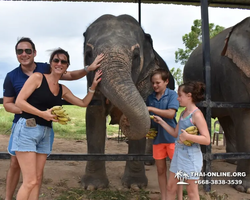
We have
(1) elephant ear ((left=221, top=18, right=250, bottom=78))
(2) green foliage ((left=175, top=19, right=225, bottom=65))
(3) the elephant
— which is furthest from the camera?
(2) green foliage ((left=175, top=19, right=225, bottom=65))

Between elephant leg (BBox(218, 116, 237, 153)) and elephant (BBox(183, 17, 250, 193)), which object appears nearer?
elephant (BBox(183, 17, 250, 193))

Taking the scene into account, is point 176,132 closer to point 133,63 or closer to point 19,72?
point 133,63

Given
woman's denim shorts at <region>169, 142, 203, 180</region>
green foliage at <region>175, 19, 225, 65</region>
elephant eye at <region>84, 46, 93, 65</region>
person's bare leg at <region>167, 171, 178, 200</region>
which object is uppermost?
green foliage at <region>175, 19, 225, 65</region>

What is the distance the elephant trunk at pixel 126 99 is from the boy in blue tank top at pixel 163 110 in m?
0.29

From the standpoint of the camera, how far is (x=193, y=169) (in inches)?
107

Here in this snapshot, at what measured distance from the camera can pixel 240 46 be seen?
3.97 m

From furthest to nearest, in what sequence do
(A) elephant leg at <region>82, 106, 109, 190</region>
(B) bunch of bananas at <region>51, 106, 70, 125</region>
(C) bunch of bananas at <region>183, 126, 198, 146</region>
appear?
(A) elephant leg at <region>82, 106, 109, 190</region> → (C) bunch of bananas at <region>183, 126, 198, 146</region> → (B) bunch of bananas at <region>51, 106, 70, 125</region>

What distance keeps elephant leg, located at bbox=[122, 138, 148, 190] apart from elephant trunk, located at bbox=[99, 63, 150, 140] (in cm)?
136

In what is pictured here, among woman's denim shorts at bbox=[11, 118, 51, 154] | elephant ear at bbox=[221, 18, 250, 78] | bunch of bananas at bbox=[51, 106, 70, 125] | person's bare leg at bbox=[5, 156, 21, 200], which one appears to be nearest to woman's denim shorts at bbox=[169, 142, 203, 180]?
bunch of bananas at bbox=[51, 106, 70, 125]

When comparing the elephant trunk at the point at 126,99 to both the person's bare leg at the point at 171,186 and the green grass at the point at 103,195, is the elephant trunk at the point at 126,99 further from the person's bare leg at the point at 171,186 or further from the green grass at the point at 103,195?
the green grass at the point at 103,195

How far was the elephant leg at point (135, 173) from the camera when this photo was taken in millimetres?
4136

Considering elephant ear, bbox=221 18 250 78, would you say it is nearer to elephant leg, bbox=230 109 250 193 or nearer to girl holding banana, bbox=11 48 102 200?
elephant leg, bbox=230 109 250 193

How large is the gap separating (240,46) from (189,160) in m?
1.94

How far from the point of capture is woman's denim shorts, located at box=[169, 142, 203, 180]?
273cm
